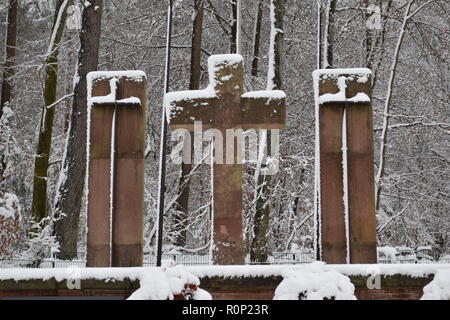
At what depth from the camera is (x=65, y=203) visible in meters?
12.0

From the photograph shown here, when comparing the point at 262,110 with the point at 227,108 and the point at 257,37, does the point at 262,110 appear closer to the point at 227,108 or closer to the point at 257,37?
the point at 227,108

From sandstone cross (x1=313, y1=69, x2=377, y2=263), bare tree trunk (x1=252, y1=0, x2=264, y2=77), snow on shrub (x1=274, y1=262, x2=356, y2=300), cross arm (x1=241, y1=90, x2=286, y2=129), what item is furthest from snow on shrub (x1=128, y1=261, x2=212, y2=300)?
bare tree trunk (x1=252, y1=0, x2=264, y2=77)

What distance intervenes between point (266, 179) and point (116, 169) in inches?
251

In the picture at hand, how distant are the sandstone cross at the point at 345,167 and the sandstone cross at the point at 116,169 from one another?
248cm

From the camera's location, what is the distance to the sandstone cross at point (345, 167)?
7191 mm

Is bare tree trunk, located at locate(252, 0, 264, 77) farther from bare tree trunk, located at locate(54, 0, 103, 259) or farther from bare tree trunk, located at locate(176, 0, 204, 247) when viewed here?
bare tree trunk, located at locate(54, 0, 103, 259)

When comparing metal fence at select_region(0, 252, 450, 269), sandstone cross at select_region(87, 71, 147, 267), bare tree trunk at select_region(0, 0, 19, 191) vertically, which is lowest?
metal fence at select_region(0, 252, 450, 269)

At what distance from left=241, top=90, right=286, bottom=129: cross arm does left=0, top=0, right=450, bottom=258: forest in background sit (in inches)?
276

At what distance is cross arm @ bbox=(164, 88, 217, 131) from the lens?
765 cm

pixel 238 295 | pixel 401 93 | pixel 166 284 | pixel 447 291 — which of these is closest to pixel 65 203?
pixel 238 295

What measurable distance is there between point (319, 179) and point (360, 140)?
785 millimetres

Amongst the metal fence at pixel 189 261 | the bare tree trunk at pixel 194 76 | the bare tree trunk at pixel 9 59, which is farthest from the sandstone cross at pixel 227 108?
the bare tree trunk at pixel 9 59

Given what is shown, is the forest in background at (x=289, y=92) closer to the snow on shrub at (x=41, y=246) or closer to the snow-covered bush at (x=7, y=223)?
the snow-covered bush at (x=7, y=223)
